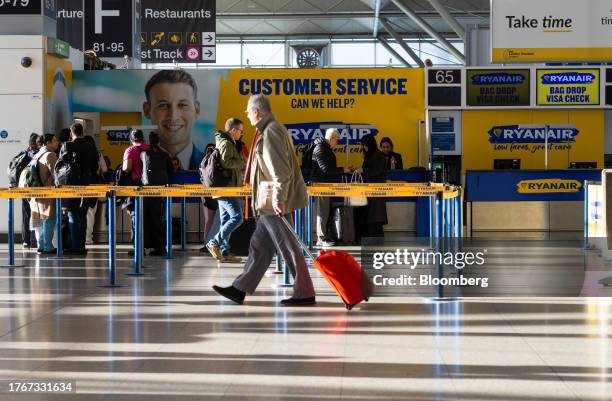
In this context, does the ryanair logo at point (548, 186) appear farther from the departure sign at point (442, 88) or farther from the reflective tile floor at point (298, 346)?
the reflective tile floor at point (298, 346)

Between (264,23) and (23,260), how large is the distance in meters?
28.3

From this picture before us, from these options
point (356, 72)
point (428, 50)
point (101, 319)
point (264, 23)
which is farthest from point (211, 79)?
point (428, 50)

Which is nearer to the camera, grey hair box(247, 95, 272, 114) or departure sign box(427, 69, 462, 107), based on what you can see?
grey hair box(247, 95, 272, 114)

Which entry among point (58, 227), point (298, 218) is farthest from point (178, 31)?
point (298, 218)

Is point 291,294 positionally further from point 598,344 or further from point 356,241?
point 356,241

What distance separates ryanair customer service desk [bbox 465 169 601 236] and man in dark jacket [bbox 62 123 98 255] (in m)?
6.02

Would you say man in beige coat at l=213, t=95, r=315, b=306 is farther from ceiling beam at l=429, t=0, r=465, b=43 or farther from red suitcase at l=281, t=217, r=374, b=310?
ceiling beam at l=429, t=0, r=465, b=43

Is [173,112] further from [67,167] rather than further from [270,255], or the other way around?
[270,255]

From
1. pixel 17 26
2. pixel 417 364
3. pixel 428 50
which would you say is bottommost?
pixel 417 364

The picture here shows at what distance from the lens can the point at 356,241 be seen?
15.1 meters

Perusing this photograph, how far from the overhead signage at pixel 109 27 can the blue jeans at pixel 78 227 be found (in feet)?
24.7

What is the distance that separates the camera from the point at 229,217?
11266mm

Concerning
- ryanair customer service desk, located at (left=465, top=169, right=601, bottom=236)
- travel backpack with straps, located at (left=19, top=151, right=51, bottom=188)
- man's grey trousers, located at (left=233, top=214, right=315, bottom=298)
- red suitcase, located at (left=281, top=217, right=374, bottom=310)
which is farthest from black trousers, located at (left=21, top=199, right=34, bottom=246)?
red suitcase, located at (left=281, top=217, right=374, bottom=310)

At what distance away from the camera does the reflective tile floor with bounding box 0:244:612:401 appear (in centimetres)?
500
